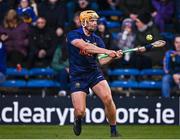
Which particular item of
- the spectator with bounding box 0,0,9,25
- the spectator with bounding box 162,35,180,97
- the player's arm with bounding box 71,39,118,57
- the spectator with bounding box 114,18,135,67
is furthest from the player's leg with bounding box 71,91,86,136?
the spectator with bounding box 0,0,9,25

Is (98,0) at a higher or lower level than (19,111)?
higher

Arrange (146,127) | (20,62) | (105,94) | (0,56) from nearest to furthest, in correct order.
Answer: (105,94)
(146,127)
(0,56)
(20,62)

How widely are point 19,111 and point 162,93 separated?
3606 mm

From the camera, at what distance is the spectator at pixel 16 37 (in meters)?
19.3

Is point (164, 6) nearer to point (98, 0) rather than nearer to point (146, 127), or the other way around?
point (98, 0)

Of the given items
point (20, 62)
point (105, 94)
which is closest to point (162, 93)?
point (20, 62)

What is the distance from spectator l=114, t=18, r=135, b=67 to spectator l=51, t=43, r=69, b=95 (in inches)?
54.4

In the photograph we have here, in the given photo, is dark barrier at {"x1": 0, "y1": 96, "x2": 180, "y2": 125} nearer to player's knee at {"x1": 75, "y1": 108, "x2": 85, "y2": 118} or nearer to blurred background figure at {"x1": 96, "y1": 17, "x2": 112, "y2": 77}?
blurred background figure at {"x1": 96, "y1": 17, "x2": 112, "y2": 77}

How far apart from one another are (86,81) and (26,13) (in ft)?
21.9

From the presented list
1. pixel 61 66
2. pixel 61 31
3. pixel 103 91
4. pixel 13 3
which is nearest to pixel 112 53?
pixel 103 91

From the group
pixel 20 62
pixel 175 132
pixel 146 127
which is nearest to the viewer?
pixel 175 132

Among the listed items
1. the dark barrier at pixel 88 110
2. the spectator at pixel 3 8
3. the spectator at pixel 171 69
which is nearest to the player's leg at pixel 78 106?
the dark barrier at pixel 88 110

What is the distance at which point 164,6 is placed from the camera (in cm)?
1961

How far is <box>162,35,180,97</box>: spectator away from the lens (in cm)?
1795
